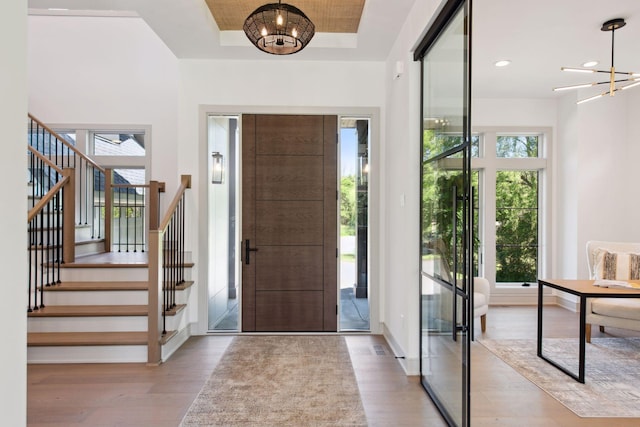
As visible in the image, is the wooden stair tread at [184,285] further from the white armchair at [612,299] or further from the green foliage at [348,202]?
the white armchair at [612,299]

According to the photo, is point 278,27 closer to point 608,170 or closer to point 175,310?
point 175,310

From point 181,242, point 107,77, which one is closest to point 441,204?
point 181,242

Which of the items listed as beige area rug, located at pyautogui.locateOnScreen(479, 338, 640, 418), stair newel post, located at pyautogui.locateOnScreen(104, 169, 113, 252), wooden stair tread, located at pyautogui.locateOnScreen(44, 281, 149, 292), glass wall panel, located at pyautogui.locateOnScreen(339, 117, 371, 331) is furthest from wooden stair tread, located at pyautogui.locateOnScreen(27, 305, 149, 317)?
beige area rug, located at pyautogui.locateOnScreen(479, 338, 640, 418)

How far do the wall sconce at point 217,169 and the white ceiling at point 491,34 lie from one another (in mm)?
1076

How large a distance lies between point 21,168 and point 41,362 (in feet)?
9.88

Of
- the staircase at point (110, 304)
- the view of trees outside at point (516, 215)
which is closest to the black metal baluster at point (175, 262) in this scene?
the staircase at point (110, 304)

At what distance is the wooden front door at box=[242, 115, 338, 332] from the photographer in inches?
162

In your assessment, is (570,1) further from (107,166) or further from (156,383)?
(107,166)

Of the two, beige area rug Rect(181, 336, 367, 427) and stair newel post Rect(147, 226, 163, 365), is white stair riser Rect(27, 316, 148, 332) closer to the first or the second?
stair newel post Rect(147, 226, 163, 365)

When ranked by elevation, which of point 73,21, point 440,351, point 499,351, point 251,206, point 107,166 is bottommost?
point 499,351

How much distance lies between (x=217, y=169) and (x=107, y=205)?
71.0 inches

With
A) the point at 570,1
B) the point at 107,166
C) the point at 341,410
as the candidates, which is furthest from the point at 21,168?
the point at 107,166

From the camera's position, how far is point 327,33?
382 cm

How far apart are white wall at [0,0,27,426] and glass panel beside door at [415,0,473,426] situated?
199 centimetres
